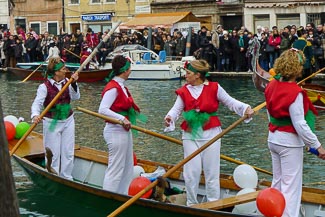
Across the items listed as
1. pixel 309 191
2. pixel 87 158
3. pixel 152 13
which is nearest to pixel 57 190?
pixel 87 158

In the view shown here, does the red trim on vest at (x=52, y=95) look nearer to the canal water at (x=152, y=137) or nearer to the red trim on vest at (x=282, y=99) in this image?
the canal water at (x=152, y=137)

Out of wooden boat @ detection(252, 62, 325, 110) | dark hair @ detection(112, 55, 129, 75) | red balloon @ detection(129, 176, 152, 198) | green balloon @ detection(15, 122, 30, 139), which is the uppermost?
dark hair @ detection(112, 55, 129, 75)

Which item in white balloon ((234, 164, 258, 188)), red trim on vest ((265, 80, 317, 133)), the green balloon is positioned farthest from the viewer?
the green balloon

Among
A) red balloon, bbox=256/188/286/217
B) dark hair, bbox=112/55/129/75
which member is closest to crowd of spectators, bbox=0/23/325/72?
dark hair, bbox=112/55/129/75

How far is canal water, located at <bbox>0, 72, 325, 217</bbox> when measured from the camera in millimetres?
11375

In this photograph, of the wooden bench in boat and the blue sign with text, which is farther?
the blue sign with text

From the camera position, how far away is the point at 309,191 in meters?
9.20

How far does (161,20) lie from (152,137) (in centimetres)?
2520

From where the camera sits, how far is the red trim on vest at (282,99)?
26.4ft

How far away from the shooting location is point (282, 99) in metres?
8.09

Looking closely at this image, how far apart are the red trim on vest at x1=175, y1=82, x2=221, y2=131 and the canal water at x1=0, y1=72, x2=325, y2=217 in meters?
2.18

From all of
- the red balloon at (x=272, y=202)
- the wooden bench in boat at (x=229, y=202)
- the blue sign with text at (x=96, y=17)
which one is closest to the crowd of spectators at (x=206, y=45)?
the blue sign with text at (x=96, y=17)

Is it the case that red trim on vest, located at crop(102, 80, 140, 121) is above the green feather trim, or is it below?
above

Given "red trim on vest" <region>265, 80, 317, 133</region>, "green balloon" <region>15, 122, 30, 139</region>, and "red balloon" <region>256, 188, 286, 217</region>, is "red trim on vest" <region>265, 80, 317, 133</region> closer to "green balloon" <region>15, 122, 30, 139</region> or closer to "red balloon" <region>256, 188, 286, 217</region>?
"red balloon" <region>256, 188, 286, 217</region>
